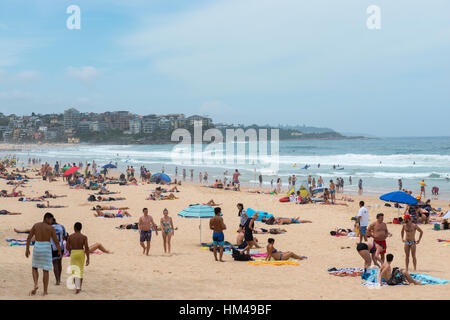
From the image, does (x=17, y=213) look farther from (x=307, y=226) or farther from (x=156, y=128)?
(x=156, y=128)

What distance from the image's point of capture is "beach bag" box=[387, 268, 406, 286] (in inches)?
313

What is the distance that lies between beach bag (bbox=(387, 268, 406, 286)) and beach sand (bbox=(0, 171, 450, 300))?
0.27 meters

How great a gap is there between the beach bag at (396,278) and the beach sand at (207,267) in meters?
0.27

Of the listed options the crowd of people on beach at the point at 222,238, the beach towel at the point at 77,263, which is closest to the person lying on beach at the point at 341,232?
the crowd of people on beach at the point at 222,238

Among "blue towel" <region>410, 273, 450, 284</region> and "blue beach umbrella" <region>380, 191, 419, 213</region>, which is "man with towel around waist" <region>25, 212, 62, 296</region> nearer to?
"blue towel" <region>410, 273, 450, 284</region>

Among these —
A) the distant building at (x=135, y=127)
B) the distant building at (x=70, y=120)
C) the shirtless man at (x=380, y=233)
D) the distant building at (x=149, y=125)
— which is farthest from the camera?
the distant building at (x=70, y=120)

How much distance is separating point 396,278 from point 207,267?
379cm

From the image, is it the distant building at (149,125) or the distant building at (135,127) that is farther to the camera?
the distant building at (149,125)

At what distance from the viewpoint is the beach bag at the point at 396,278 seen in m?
7.96

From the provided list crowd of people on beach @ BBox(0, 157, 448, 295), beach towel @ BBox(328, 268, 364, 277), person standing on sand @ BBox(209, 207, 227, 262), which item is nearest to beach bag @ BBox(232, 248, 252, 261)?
crowd of people on beach @ BBox(0, 157, 448, 295)

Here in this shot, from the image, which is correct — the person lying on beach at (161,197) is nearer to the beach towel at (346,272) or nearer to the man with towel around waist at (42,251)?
the beach towel at (346,272)

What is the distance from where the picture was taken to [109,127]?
188 metres
